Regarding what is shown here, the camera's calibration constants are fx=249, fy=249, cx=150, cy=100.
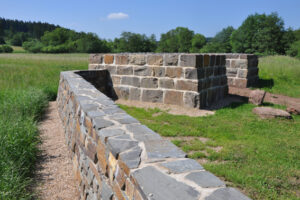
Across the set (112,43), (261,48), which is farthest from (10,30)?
(261,48)

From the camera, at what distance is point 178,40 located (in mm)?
71875

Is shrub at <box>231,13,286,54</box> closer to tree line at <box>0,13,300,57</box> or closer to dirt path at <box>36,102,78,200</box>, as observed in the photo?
tree line at <box>0,13,300,57</box>

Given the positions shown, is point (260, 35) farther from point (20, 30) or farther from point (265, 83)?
point (20, 30)

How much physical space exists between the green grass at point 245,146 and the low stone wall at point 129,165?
1.25 metres

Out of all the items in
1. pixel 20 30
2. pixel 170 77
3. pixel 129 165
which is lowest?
pixel 129 165

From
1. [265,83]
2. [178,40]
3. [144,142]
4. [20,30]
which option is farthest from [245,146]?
[20,30]

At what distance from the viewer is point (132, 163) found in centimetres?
164

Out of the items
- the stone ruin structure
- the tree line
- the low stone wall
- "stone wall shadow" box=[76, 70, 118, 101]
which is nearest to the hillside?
the tree line

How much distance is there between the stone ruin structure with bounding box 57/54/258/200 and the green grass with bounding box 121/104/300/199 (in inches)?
34.1

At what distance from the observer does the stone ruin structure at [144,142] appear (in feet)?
4.58

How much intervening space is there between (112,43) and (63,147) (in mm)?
75011

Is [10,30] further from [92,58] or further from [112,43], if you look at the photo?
[92,58]

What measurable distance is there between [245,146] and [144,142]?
2.27 metres

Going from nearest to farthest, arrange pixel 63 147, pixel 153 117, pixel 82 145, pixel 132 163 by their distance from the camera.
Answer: pixel 132 163
pixel 82 145
pixel 63 147
pixel 153 117
